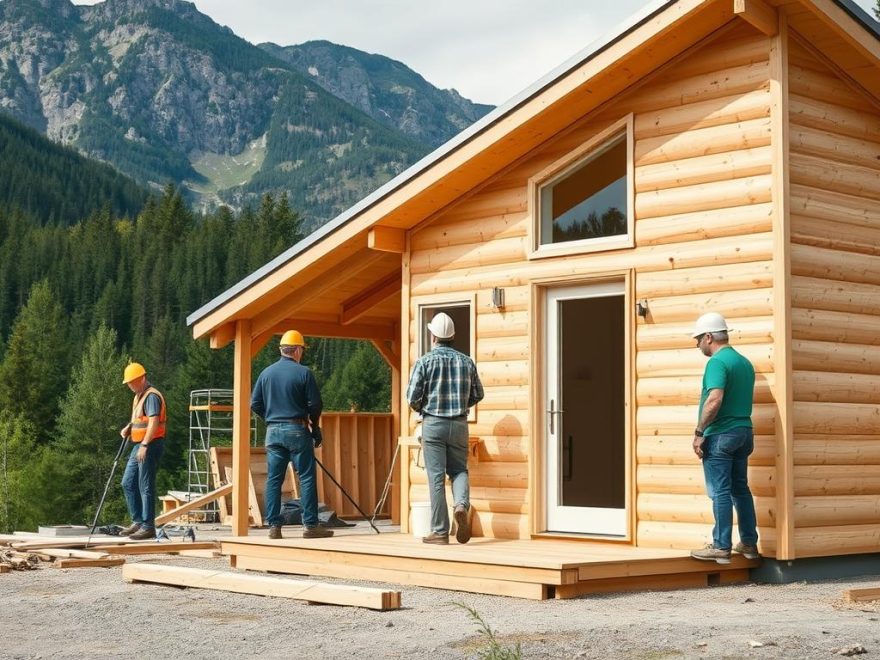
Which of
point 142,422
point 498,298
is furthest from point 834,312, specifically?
point 142,422

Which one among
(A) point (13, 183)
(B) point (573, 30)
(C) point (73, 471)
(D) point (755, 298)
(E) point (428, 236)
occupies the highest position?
(B) point (573, 30)

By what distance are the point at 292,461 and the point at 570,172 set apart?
3.86 m

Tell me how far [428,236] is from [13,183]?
145 meters

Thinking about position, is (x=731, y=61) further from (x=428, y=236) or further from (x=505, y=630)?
(x=505, y=630)

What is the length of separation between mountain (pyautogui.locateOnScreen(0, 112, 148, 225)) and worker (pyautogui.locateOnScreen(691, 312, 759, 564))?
138730 millimetres

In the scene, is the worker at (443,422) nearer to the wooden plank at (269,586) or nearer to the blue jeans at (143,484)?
the wooden plank at (269,586)

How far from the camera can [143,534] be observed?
13.4 metres

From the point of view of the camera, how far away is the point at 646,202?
10445mm

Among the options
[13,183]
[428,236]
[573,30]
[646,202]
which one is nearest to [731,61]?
[646,202]

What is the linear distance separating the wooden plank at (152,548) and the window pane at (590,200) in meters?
4.92

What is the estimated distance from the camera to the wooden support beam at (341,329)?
14.8 metres

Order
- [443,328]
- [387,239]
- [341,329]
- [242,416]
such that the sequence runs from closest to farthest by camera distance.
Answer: [443,328]
[387,239]
[242,416]
[341,329]

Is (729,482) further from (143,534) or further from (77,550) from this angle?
(143,534)

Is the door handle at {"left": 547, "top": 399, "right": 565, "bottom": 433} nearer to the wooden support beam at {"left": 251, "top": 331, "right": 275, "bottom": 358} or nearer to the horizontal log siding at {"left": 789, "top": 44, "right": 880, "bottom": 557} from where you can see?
the horizontal log siding at {"left": 789, "top": 44, "right": 880, "bottom": 557}
